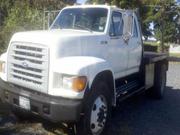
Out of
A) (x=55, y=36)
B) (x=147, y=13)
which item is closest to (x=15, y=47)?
(x=55, y=36)

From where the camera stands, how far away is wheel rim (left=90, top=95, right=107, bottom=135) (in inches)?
227

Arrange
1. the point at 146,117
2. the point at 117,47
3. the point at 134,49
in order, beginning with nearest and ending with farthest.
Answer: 1. the point at 117,47
2. the point at 146,117
3. the point at 134,49

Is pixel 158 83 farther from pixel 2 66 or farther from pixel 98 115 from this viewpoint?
pixel 2 66

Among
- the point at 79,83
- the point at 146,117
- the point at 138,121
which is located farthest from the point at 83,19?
the point at 146,117

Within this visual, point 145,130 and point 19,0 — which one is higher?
point 19,0

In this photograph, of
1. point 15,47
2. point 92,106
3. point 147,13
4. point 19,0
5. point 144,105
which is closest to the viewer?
point 92,106

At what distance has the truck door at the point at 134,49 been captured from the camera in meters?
7.95

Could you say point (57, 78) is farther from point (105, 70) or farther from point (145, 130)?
point (145, 130)

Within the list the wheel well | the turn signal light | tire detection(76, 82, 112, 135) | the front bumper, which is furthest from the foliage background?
the turn signal light

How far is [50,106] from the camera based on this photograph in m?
5.25

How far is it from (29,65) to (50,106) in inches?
33.9

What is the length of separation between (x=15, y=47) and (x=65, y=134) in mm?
1838

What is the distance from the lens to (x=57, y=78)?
5.33 meters

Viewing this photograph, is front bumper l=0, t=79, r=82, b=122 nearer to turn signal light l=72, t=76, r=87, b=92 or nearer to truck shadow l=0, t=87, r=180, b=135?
turn signal light l=72, t=76, r=87, b=92
